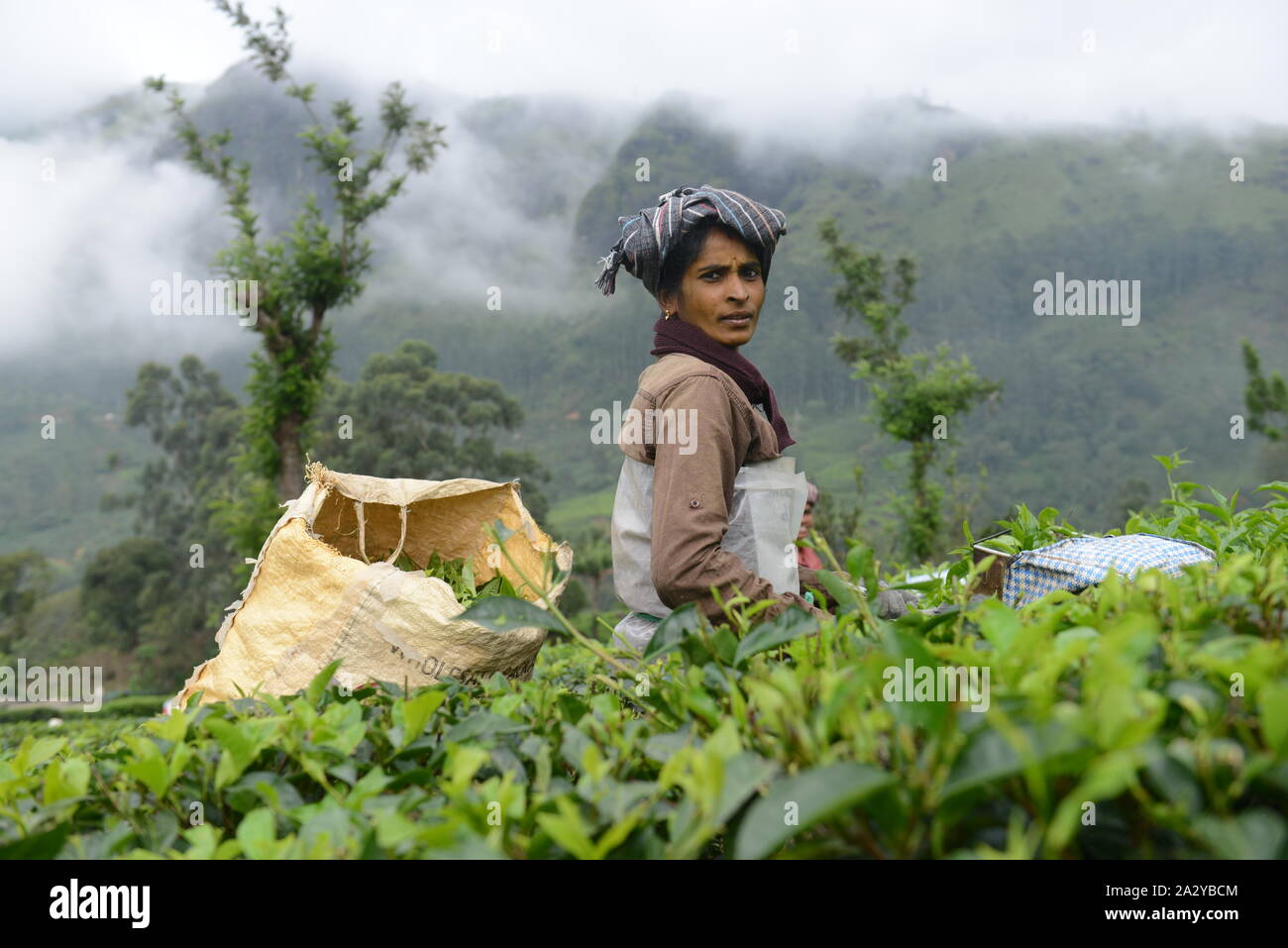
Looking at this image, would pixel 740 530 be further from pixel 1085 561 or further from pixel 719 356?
pixel 1085 561

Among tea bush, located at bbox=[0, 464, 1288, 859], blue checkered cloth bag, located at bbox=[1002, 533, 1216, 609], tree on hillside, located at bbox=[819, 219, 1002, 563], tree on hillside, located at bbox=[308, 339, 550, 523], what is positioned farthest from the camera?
tree on hillside, located at bbox=[308, 339, 550, 523]

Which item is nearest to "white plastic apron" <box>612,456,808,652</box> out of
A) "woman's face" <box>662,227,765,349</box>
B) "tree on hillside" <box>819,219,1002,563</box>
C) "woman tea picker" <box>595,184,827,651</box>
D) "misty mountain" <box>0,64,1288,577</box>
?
"woman tea picker" <box>595,184,827,651</box>

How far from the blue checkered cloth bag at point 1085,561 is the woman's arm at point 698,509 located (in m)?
0.37

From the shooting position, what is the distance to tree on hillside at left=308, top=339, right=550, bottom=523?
82.9ft

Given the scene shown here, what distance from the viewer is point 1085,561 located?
5.30ft

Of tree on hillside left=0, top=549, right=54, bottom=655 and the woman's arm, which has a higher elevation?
the woman's arm

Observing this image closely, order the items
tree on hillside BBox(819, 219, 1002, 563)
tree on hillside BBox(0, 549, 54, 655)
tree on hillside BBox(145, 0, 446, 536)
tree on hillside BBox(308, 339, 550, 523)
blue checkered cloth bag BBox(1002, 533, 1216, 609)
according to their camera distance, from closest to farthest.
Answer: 1. blue checkered cloth bag BBox(1002, 533, 1216, 609)
2. tree on hillside BBox(145, 0, 446, 536)
3. tree on hillside BBox(819, 219, 1002, 563)
4. tree on hillside BBox(308, 339, 550, 523)
5. tree on hillside BBox(0, 549, 54, 655)

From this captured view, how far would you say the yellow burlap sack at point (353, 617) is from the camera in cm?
186

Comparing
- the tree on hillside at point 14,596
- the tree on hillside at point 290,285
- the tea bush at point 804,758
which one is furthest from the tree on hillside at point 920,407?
the tree on hillside at point 14,596

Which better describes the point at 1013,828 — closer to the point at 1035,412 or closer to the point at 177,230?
the point at 1035,412

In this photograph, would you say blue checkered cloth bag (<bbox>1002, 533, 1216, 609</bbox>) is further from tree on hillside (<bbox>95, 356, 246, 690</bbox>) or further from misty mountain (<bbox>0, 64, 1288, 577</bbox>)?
misty mountain (<bbox>0, 64, 1288, 577</bbox>)

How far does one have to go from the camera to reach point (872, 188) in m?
90.9

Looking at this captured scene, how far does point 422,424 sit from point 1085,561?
2605cm
